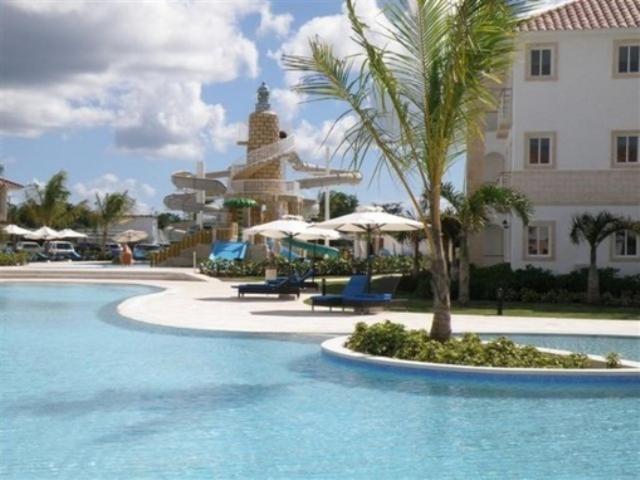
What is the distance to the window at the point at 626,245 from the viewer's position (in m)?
27.5

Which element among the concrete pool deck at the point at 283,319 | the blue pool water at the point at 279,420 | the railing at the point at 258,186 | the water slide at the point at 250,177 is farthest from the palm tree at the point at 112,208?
the blue pool water at the point at 279,420

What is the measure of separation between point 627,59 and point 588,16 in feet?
6.73

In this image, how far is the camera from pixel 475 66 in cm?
1269

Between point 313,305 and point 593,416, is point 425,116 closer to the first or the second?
point 593,416

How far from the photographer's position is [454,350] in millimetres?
12977

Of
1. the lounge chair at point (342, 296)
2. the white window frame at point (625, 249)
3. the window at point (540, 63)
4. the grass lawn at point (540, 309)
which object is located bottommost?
the grass lawn at point (540, 309)

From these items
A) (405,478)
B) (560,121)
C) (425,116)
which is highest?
(560,121)

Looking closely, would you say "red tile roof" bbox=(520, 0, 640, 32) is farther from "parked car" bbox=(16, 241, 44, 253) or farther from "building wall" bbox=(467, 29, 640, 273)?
"parked car" bbox=(16, 241, 44, 253)

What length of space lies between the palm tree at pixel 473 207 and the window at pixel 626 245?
4.52 meters

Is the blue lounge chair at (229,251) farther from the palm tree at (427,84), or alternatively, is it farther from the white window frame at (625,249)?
the palm tree at (427,84)

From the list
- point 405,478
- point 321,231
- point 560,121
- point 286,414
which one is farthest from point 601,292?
point 405,478

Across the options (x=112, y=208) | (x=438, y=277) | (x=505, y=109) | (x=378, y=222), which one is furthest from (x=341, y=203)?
(x=438, y=277)

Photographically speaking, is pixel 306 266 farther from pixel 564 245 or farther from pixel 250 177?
pixel 250 177

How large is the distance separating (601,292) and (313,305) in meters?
9.92
